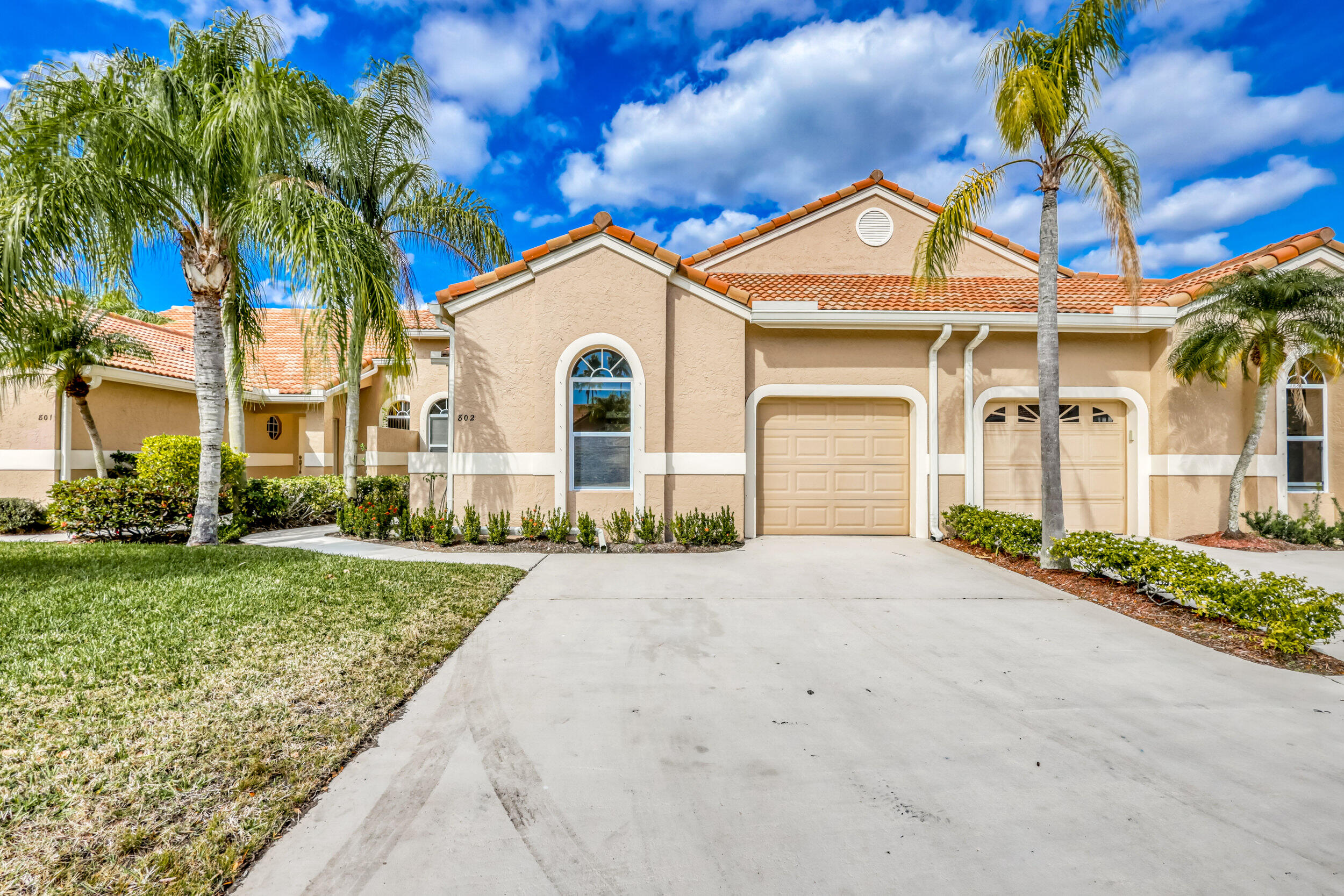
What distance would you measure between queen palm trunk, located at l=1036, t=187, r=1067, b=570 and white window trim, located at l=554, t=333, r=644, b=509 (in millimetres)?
5499

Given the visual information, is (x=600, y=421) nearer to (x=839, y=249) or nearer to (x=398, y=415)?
(x=839, y=249)

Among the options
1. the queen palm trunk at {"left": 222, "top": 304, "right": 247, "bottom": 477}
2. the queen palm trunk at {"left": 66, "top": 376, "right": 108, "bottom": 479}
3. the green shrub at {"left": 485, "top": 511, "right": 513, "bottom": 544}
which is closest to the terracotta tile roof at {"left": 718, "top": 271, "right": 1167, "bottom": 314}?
the green shrub at {"left": 485, "top": 511, "right": 513, "bottom": 544}

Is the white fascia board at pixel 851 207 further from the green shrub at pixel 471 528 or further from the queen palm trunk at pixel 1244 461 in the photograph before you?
the green shrub at pixel 471 528

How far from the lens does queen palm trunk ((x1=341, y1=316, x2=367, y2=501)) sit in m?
8.48

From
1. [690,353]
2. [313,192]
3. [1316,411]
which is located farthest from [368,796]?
[1316,411]

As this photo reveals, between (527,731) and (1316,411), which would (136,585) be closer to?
(527,731)

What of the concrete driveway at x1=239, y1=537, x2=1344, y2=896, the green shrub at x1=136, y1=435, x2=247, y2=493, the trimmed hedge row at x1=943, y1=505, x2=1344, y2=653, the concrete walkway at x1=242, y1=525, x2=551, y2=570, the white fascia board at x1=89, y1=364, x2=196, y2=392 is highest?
the white fascia board at x1=89, y1=364, x2=196, y2=392

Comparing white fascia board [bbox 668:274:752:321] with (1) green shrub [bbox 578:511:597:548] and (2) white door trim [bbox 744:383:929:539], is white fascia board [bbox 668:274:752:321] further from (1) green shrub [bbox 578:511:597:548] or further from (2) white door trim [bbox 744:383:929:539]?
(1) green shrub [bbox 578:511:597:548]

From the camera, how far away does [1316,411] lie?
9.60m

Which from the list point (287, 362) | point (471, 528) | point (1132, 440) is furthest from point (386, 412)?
point (1132, 440)

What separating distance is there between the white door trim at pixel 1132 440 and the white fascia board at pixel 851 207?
4.56 meters

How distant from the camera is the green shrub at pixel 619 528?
874cm

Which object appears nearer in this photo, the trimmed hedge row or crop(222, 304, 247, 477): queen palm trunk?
the trimmed hedge row

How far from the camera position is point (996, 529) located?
26.4 ft
